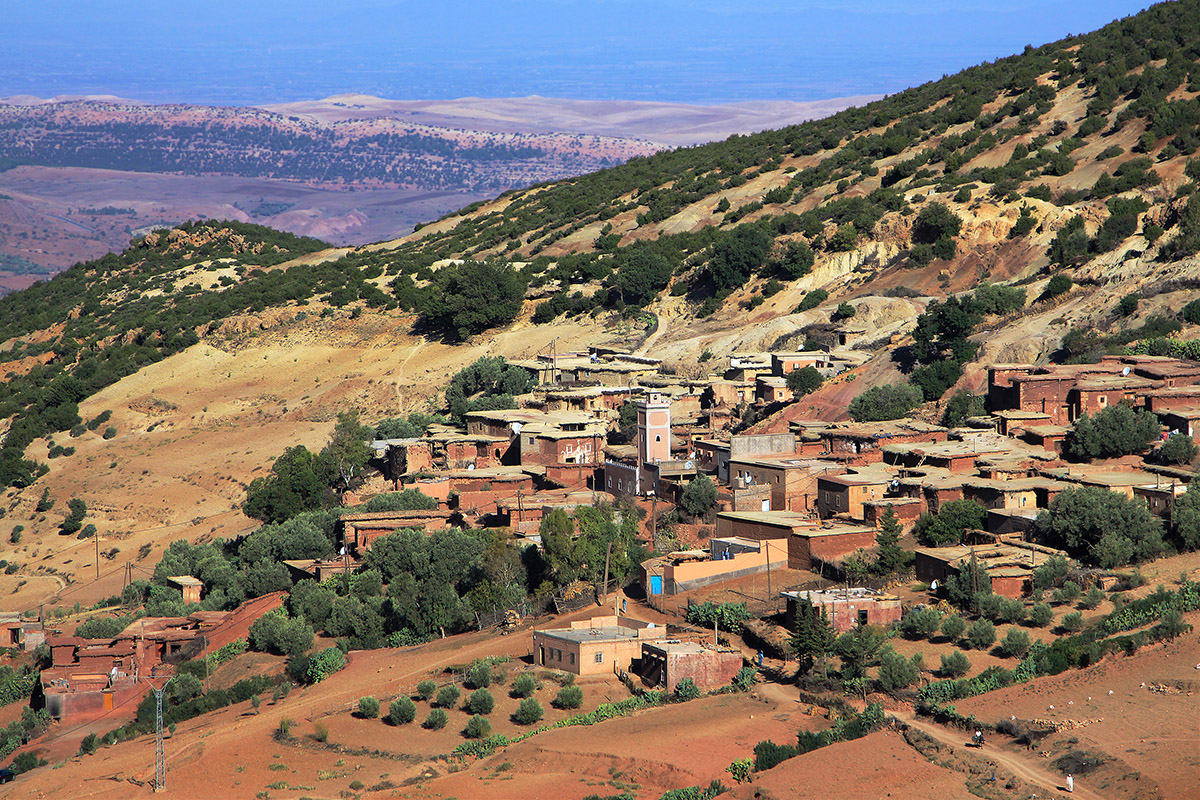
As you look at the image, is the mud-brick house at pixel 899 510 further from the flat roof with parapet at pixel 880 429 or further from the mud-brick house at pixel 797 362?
the mud-brick house at pixel 797 362

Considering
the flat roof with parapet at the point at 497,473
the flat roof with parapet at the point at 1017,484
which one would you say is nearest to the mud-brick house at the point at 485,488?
the flat roof with parapet at the point at 497,473

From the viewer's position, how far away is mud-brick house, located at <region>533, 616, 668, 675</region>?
30.0 meters

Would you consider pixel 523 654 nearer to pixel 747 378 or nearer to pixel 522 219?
pixel 747 378

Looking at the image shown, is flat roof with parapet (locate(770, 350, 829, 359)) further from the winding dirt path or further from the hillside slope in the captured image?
the winding dirt path

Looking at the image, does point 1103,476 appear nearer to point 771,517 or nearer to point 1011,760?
point 771,517

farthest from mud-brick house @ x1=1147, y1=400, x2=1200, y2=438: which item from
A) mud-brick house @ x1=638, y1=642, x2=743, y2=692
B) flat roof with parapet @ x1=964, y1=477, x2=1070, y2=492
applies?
mud-brick house @ x1=638, y1=642, x2=743, y2=692

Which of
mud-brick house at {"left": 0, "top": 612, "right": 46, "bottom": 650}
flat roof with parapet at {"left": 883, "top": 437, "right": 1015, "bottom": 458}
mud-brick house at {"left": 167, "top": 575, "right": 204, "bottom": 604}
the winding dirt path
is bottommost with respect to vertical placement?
mud-brick house at {"left": 0, "top": 612, "right": 46, "bottom": 650}

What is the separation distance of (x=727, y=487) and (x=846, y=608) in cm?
954

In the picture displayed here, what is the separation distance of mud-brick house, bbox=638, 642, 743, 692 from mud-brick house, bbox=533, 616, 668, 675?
0.72 meters

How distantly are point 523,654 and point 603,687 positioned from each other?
2.80 m

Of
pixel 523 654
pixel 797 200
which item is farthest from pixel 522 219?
pixel 523 654

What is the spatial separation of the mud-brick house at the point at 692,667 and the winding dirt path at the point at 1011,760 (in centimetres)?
352

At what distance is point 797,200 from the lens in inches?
2830

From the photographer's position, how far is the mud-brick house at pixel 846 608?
30.0 meters
